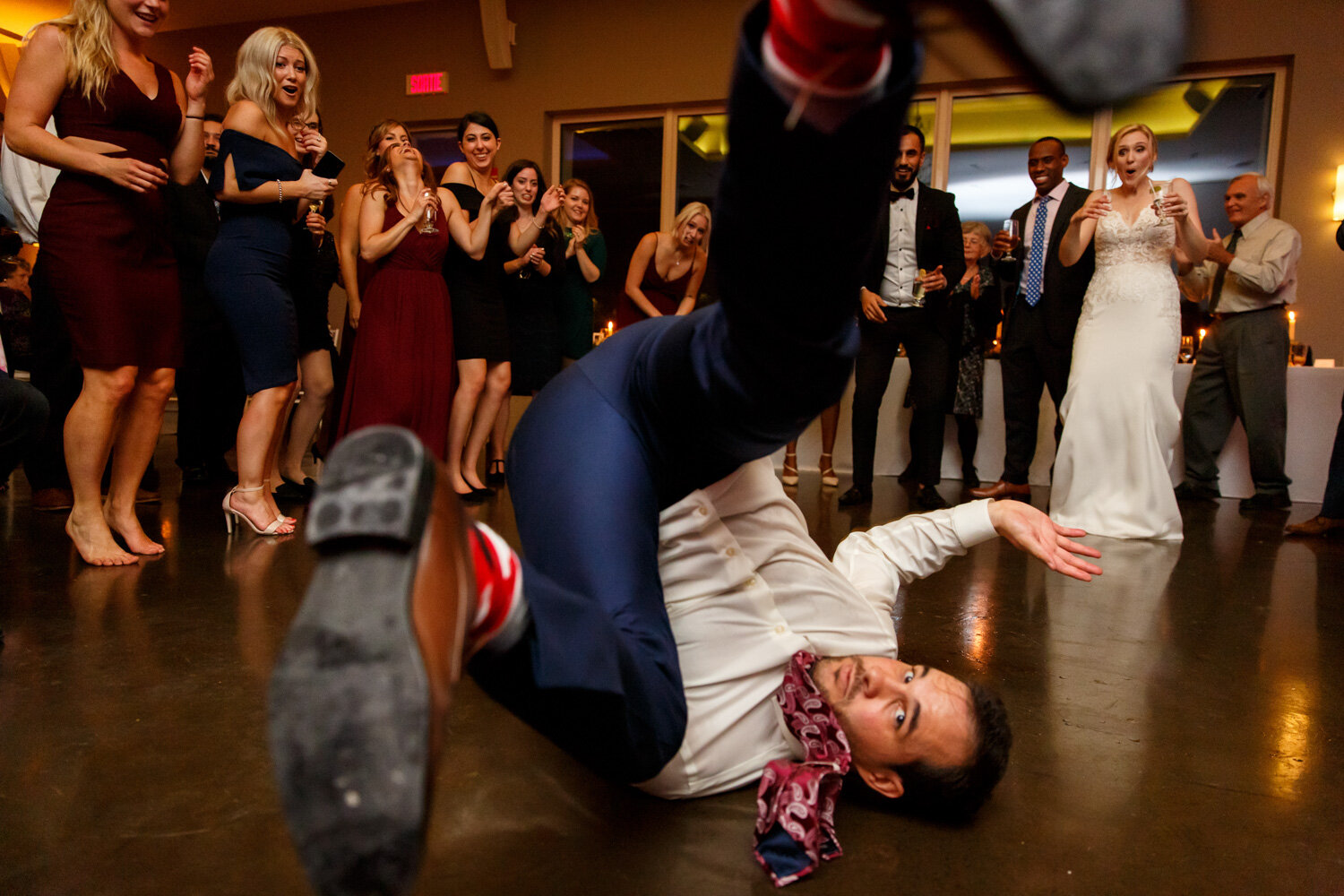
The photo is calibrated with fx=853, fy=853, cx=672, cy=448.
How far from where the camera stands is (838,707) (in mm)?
995

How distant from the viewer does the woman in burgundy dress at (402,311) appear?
298cm

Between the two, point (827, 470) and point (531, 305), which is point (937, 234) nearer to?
point (827, 470)

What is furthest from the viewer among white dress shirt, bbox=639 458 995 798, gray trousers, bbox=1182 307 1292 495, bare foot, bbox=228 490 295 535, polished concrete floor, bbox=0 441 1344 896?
gray trousers, bbox=1182 307 1292 495

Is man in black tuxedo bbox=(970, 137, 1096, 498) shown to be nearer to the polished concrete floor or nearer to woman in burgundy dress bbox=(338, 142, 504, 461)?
the polished concrete floor

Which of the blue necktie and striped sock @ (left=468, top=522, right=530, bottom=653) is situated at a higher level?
the blue necktie

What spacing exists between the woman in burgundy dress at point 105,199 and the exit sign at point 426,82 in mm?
5148

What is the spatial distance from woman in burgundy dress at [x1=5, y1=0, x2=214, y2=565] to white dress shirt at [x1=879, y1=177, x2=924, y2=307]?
8.59ft

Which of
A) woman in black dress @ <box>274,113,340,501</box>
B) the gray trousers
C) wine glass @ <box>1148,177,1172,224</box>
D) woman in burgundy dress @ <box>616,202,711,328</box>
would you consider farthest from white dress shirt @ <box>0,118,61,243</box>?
the gray trousers

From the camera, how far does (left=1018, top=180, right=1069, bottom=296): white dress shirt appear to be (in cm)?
355

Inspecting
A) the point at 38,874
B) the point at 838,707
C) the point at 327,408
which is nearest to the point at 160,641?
the point at 38,874

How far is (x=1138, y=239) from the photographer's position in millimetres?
3137

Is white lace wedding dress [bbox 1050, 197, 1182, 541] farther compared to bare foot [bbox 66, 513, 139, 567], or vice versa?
white lace wedding dress [bbox 1050, 197, 1182, 541]

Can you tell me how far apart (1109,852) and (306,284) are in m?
2.78

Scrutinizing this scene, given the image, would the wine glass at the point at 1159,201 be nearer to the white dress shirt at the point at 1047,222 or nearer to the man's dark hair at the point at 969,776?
the white dress shirt at the point at 1047,222
